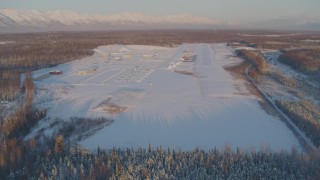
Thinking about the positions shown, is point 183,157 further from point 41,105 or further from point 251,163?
point 41,105

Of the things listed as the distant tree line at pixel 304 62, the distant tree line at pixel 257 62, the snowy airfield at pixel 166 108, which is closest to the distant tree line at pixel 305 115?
the snowy airfield at pixel 166 108

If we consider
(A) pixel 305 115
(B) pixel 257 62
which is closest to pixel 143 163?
(A) pixel 305 115

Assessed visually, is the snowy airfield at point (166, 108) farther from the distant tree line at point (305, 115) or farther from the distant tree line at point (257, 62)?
the distant tree line at point (257, 62)

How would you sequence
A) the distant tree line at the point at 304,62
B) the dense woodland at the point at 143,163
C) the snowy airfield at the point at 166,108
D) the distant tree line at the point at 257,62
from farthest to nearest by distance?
1. the distant tree line at the point at 257,62
2. the distant tree line at the point at 304,62
3. the snowy airfield at the point at 166,108
4. the dense woodland at the point at 143,163

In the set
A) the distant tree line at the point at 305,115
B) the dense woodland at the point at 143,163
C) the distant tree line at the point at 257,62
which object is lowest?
the dense woodland at the point at 143,163

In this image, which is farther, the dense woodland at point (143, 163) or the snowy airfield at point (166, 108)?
the snowy airfield at point (166, 108)

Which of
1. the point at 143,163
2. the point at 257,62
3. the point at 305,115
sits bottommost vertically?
the point at 143,163

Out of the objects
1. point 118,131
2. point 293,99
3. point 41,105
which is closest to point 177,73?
point 293,99

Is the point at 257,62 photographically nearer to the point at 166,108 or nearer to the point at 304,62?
the point at 304,62

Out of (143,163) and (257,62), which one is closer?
(143,163)
